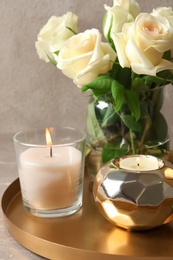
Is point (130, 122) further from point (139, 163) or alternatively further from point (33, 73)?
point (33, 73)

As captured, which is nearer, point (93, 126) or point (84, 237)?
point (84, 237)

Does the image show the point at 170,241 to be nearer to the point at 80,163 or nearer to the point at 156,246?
the point at 156,246

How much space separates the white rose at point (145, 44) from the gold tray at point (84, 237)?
0.18 m

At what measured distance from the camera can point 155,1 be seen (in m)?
0.82

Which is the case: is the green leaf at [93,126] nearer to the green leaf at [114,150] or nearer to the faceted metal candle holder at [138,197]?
the green leaf at [114,150]

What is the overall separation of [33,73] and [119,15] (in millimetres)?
342

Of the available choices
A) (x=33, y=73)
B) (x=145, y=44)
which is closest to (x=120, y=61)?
(x=145, y=44)

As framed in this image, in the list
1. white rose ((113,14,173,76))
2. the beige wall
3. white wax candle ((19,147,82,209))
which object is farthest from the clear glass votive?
the beige wall

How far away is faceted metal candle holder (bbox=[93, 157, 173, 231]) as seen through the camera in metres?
0.48

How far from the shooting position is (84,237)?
495mm

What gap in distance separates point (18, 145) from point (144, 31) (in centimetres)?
20

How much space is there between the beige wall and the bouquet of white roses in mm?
230

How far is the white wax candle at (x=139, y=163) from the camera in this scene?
51 centimetres

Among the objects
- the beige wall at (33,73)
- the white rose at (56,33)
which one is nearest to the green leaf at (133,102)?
the white rose at (56,33)
